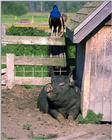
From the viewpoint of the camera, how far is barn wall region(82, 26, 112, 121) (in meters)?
8.23

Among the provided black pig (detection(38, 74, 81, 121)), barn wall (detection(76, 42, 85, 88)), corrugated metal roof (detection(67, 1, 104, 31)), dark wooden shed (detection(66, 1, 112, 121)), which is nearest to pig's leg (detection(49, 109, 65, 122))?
black pig (detection(38, 74, 81, 121))

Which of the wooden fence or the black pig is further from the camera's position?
the wooden fence

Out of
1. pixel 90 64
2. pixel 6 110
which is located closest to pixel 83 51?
pixel 90 64

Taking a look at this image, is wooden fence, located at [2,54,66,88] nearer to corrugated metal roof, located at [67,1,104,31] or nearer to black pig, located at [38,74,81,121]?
corrugated metal roof, located at [67,1,104,31]

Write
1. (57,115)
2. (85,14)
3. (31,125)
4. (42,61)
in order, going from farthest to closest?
(42,61) < (85,14) < (57,115) < (31,125)

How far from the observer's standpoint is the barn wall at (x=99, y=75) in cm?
823

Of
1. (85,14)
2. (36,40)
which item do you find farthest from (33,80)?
(85,14)

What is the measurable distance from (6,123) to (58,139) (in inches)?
44.5

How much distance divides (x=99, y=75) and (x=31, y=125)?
149 cm

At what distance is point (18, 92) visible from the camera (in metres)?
10.1

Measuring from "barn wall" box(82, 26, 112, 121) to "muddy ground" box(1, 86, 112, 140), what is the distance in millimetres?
376

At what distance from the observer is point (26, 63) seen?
10.2m

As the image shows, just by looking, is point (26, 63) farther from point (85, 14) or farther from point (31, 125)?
point (31, 125)

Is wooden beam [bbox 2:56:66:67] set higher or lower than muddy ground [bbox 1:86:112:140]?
higher
